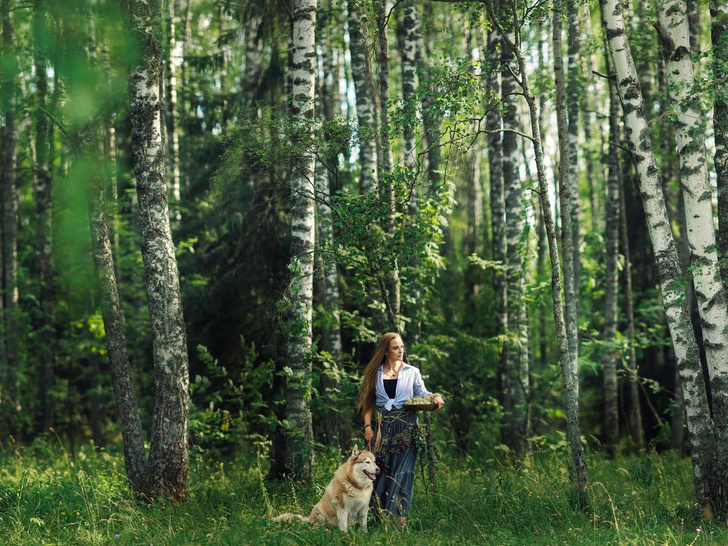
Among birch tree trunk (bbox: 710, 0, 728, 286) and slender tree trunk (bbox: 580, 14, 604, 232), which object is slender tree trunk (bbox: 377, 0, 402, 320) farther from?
slender tree trunk (bbox: 580, 14, 604, 232)

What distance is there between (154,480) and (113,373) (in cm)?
169

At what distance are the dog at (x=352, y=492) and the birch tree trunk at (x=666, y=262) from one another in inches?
135

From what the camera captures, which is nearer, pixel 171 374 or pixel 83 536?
pixel 83 536

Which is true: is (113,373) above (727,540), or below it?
above

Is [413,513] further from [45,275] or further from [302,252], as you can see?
[45,275]

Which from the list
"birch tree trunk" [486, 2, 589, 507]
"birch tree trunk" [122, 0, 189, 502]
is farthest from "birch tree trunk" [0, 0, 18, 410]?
"birch tree trunk" [486, 2, 589, 507]

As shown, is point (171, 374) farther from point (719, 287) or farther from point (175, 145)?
point (175, 145)

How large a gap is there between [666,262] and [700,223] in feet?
1.70

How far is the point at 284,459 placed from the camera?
31.9 ft

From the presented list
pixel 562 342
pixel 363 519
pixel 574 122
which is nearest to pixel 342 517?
pixel 363 519

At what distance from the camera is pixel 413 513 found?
7559mm

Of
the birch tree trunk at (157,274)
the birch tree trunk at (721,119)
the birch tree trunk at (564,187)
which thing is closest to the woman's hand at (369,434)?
the birch tree trunk at (157,274)

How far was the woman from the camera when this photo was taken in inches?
277

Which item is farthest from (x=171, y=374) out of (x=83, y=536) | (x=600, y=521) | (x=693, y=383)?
(x=693, y=383)
